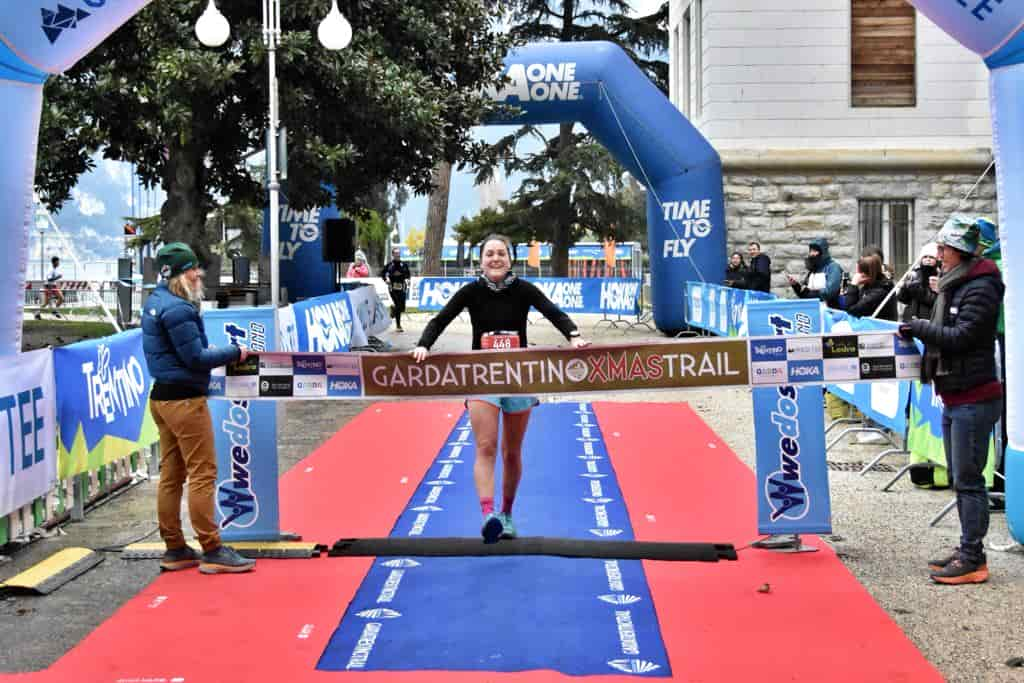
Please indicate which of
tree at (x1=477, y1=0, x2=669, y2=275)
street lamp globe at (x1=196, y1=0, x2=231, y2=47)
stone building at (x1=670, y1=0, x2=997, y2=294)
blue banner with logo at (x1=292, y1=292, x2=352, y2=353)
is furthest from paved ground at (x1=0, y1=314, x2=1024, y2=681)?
tree at (x1=477, y1=0, x2=669, y2=275)

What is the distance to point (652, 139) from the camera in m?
22.5

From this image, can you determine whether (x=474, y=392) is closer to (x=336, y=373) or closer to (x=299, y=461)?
(x=336, y=373)

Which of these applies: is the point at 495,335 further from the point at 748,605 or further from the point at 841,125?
the point at 841,125

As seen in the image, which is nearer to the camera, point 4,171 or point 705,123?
point 4,171

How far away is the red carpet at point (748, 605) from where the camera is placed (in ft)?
17.7

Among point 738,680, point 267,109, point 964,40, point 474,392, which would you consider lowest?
point 738,680

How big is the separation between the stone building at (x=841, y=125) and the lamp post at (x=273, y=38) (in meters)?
8.70

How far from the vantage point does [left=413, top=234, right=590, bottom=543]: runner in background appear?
24.4 ft

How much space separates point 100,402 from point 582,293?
2571cm

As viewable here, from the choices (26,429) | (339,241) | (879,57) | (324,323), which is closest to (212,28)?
(324,323)

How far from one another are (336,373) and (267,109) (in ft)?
43.5

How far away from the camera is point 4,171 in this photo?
7.83 metres

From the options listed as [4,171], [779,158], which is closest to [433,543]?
[4,171]

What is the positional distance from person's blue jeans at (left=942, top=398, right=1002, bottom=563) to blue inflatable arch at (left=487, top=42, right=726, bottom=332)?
616 inches
